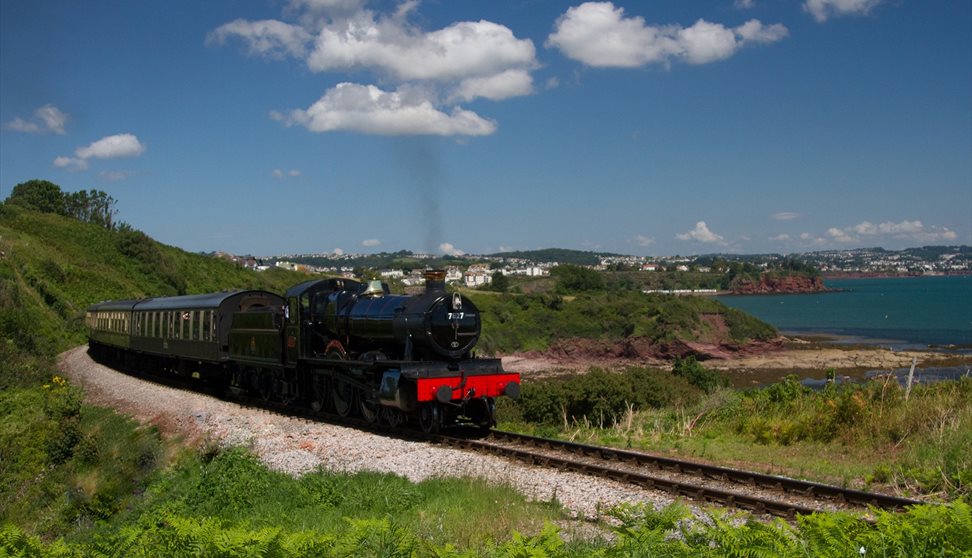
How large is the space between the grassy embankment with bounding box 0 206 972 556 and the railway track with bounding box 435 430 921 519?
1.38m

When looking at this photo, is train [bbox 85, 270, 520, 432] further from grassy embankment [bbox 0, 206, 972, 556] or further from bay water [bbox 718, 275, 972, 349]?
bay water [bbox 718, 275, 972, 349]

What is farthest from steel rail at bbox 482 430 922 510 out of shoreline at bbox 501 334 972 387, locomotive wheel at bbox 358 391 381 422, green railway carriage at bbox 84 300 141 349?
shoreline at bbox 501 334 972 387

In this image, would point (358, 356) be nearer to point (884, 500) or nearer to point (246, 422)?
point (246, 422)

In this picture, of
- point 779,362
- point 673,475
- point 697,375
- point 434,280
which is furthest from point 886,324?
point 673,475

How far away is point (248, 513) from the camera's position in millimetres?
10039

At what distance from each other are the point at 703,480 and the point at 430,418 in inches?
258

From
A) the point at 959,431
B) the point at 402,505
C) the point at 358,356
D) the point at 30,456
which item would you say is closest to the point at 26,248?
the point at 30,456

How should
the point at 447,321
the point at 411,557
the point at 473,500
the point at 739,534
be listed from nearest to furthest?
the point at 739,534, the point at 411,557, the point at 473,500, the point at 447,321

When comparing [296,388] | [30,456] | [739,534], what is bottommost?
[30,456]

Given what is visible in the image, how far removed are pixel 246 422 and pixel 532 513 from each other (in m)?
11.4

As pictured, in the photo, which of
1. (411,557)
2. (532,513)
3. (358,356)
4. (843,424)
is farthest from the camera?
(358,356)

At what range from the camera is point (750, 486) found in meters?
10.6

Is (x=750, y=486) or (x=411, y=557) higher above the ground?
(x=411, y=557)

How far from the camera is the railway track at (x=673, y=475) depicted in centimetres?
944
